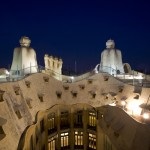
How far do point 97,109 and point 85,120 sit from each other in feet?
9.63

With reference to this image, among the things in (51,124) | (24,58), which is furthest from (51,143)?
(24,58)

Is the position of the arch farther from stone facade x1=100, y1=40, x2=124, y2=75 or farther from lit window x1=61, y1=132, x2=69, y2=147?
lit window x1=61, y1=132, x2=69, y2=147

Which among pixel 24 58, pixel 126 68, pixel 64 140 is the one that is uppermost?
pixel 24 58

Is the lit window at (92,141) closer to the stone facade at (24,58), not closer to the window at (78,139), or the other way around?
the window at (78,139)

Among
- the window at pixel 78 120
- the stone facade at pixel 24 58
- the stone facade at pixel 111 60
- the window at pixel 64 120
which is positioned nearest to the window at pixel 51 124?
the window at pixel 64 120

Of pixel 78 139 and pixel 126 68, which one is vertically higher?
pixel 126 68

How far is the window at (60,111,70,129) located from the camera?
30.9m

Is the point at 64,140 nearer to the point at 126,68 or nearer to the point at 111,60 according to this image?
the point at 111,60

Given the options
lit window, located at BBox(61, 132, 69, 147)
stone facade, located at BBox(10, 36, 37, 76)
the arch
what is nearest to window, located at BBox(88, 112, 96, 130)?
lit window, located at BBox(61, 132, 69, 147)

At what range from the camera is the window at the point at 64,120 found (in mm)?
30928

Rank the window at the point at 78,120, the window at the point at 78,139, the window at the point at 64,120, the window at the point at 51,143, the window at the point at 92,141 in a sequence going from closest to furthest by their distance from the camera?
the window at the point at 51,143 → the window at the point at 64,120 → the window at the point at 92,141 → the window at the point at 78,120 → the window at the point at 78,139

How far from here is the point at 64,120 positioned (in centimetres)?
3136

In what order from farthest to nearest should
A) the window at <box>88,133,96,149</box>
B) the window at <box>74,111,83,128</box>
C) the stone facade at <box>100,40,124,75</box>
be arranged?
the stone facade at <box>100,40,124,75</box> < the window at <box>74,111,83,128</box> < the window at <box>88,133,96,149</box>

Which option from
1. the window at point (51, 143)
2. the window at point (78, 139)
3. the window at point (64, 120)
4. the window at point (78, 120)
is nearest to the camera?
the window at point (51, 143)
